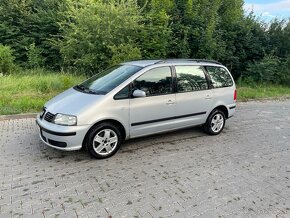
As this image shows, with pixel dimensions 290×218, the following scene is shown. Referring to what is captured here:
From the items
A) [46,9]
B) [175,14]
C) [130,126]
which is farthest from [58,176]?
[46,9]

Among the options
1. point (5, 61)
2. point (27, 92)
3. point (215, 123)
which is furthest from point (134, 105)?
point (5, 61)

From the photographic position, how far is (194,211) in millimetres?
3434

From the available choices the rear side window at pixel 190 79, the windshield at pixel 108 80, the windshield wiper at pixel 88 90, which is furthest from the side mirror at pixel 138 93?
the rear side window at pixel 190 79

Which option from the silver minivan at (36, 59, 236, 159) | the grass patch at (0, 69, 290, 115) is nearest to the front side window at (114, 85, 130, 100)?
the silver minivan at (36, 59, 236, 159)

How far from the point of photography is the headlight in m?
4.48

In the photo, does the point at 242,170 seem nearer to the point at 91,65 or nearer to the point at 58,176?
the point at 58,176

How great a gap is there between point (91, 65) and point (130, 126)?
677 cm

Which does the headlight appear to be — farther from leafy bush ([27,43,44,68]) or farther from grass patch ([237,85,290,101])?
leafy bush ([27,43,44,68])

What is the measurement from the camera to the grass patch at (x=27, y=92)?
7336 mm

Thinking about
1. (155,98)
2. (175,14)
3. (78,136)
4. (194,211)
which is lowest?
(194,211)

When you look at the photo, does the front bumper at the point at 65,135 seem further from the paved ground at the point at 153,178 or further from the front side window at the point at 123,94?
the front side window at the point at 123,94

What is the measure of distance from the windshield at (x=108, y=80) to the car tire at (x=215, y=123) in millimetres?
2013

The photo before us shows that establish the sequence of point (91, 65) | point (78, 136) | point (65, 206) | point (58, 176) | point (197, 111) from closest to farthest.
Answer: point (65, 206), point (58, 176), point (78, 136), point (197, 111), point (91, 65)

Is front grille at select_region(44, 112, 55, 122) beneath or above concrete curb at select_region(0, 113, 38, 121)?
above
